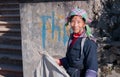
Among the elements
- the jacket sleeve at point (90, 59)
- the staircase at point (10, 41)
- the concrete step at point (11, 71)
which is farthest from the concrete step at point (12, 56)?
the jacket sleeve at point (90, 59)

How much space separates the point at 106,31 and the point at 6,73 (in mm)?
2617

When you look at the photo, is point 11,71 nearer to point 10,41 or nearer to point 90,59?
point 10,41

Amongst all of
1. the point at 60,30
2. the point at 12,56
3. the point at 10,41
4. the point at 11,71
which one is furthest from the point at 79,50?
the point at 10,41

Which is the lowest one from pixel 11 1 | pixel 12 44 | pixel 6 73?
pixel 6 73

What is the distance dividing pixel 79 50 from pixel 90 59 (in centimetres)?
19

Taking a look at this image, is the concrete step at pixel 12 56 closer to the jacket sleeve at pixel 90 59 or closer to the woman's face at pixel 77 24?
the woman's face at pixel 77 24

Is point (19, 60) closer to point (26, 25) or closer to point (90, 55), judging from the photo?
point (26, 25)

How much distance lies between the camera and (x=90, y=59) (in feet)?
11.6

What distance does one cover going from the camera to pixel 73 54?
371 centimetres

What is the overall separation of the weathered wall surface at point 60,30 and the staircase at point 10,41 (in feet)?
3.01

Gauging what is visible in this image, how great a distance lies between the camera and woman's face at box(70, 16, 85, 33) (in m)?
3.66

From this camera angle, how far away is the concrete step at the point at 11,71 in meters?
7.81

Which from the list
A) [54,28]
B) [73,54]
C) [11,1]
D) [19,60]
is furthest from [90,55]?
[11,1]

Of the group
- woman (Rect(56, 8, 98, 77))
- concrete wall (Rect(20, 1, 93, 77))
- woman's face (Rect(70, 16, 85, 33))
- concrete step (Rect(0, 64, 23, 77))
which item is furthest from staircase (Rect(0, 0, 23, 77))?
woman's face (Rect(70, 16, 85, 33))
